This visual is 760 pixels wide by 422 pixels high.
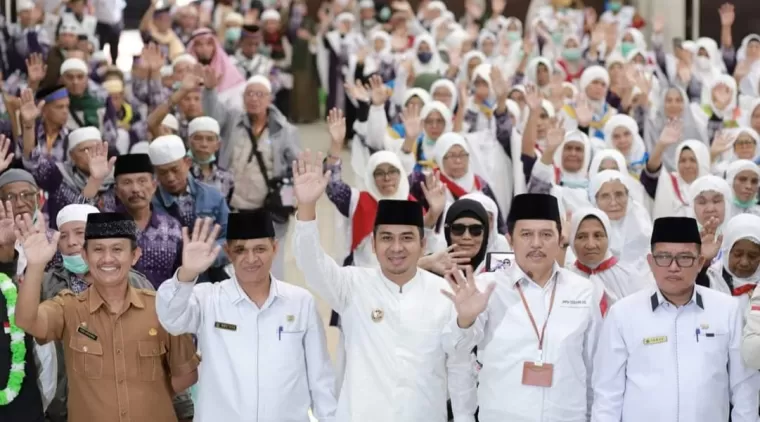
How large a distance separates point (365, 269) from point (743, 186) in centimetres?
376

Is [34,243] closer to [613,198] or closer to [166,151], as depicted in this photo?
[166,151]

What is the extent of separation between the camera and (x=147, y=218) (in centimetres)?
654

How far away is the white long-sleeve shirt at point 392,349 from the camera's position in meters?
4.97

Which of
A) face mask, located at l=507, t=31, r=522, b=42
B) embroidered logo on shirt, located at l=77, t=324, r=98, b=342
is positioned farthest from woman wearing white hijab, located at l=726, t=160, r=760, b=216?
face mask, located at l=507, t=31, r=522, b=42

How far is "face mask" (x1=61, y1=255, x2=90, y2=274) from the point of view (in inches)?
219

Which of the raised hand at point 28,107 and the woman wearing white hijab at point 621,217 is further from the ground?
the raised hand at point 28,107

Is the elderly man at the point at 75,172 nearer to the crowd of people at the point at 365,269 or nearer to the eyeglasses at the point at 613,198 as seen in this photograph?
the crowd of people at the point at 365,269

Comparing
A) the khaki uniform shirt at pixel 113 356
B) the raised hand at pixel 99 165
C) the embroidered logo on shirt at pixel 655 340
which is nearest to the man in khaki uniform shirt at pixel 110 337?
the khaki uniform shirt at pixel 113 356

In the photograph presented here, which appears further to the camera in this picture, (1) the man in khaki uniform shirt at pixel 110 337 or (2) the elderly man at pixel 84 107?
(2) the elderly man at pixel 84 107

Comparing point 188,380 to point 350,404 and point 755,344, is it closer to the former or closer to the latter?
point 350,404

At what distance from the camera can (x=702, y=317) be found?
4.91 m

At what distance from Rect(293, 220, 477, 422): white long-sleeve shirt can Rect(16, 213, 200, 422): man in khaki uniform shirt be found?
64 centimetres

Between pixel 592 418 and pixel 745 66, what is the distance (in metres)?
8.88

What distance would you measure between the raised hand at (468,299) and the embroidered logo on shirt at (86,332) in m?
1.36
